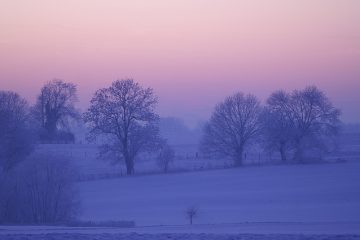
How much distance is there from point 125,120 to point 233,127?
18218 mm

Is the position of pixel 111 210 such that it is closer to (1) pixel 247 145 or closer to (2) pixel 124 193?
(2) pixel 124 193

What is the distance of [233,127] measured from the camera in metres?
76.6

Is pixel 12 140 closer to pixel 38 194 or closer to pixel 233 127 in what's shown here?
pixel 38 194

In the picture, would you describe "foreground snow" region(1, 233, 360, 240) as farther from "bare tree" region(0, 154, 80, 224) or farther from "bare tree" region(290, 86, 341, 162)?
"bare tree" region(290, 86, 341, 162)

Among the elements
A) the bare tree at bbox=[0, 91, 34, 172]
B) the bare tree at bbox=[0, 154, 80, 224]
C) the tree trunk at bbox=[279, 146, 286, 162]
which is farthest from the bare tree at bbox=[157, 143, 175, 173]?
the bare tree at bbox=[0, 154, 80, 224]

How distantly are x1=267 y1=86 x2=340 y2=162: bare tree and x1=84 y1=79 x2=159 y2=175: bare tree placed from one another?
19879 millimetres

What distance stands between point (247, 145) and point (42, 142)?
88.1 feet

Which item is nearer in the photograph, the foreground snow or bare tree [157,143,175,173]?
the foreground snow

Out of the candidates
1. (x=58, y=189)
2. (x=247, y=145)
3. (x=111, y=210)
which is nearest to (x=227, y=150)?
(x=247, y=145)

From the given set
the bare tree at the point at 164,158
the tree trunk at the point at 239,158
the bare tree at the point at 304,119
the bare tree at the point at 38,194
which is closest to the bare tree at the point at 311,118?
the bare tree at the point at 304,119

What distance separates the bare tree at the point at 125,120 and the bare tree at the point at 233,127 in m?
13.1

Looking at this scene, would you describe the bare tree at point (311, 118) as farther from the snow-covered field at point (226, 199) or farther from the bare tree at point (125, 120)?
the bare tree at point (125, 120)

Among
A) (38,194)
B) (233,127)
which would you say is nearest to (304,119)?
(233,127)

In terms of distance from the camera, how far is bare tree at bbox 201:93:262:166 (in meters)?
74.8
